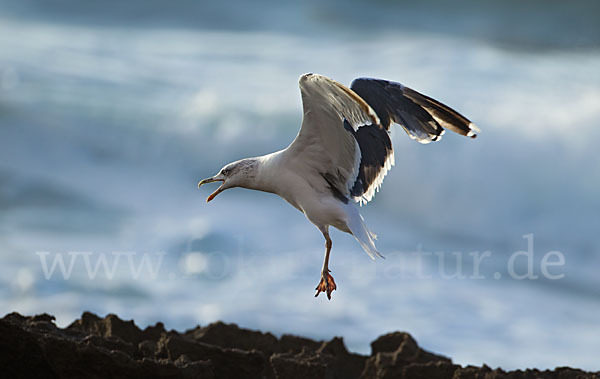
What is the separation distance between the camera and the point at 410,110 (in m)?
11.7

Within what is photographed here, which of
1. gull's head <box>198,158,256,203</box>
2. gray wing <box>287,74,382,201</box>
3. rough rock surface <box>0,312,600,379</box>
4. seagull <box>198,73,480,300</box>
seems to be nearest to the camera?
gray wing <box>287,74,382,201</box>

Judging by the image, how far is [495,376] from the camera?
533 inches

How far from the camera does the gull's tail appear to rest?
11.2 meters

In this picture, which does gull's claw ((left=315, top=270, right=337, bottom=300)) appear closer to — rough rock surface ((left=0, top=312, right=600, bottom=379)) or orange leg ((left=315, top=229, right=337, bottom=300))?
orange leg ((left=315, top=229, right=337, bottom=300))

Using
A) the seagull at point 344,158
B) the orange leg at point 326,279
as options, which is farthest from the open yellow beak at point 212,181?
the orange leg at point 326,279

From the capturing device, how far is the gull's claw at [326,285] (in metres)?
12.1

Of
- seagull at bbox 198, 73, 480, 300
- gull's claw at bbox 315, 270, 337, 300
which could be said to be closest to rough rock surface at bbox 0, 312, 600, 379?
gull's claw at bbox 315, 270, 337, 300

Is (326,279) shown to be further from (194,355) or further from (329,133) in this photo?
(194,355)

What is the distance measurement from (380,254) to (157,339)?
571cm

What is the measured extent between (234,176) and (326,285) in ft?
6.59

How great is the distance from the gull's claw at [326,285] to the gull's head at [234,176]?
1.68 meters

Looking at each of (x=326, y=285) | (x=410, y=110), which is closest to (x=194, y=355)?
(x=326, y=285)

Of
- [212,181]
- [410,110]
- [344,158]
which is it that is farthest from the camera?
[212,181]

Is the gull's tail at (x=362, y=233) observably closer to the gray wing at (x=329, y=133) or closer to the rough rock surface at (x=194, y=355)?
the gray wing at (x=329, y=133)
